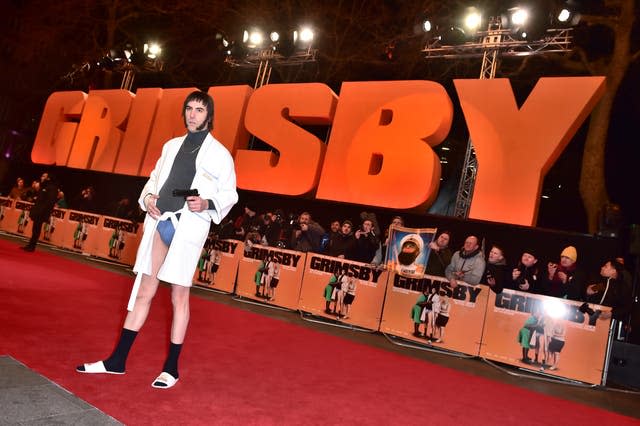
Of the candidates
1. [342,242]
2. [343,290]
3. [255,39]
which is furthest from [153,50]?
[343,290]

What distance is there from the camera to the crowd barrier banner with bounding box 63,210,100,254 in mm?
11141

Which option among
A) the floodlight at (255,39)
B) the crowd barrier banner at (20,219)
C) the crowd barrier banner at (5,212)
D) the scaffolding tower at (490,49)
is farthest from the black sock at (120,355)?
the crowd barrier banner at (5,212)

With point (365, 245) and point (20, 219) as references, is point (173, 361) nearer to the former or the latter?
point (365, 245)

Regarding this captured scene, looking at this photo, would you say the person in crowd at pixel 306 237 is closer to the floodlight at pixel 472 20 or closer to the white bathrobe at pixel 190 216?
the floodlight at pixel 472 20

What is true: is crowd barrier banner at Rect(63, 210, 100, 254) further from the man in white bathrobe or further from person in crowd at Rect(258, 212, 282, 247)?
the man in white bathrobe

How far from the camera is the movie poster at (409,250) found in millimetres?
6824

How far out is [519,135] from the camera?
27.8 feet

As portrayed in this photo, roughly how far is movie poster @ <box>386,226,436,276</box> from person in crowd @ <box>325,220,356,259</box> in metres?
1.19

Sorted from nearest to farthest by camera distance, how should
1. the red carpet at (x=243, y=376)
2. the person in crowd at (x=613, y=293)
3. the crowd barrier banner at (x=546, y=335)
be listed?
1. the red carpet at (x=243, y=376)
2. the crowd barrier banner at (x=546, y=335)
3. the person in crowd at (x=613, y=293)

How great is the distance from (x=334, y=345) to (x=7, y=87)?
2005 cm

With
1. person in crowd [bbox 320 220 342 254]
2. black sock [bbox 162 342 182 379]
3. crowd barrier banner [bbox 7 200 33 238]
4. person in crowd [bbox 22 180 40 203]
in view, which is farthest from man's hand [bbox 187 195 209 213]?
person in crowd [bbox 22 180 40 203]

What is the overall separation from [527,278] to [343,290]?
2.65 m

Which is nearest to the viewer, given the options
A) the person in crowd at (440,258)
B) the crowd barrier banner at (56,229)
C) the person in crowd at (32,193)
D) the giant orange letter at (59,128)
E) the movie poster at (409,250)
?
the movie poster at (409,250)

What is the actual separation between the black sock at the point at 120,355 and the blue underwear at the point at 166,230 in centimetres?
61
